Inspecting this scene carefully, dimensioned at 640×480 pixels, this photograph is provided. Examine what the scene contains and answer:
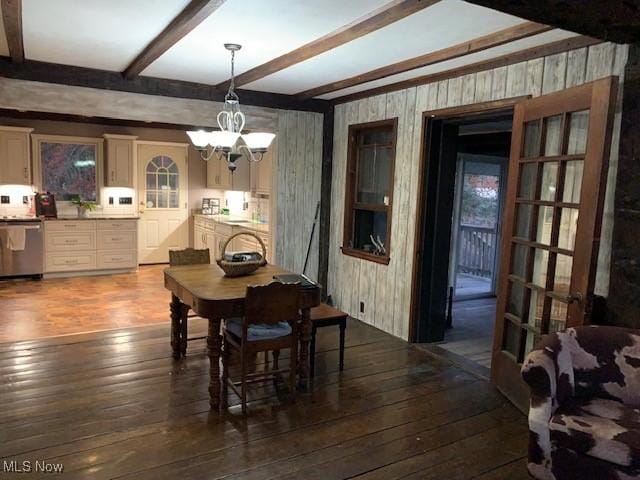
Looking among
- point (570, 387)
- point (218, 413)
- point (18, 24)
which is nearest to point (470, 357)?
point (570, 387)

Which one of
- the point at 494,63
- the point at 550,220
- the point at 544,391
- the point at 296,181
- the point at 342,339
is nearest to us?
the point at 544,391

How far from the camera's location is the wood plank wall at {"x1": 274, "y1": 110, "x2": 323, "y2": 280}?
535cm

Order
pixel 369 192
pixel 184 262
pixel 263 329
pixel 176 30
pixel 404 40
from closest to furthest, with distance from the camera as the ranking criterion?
pixel 176 30, pixel 404 40, pixel 263 329, pixel 184 262, pixel 369 192

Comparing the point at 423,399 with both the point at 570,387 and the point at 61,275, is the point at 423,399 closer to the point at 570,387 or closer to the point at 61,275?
the point at 570,387

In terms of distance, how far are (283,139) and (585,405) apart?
12.7ft

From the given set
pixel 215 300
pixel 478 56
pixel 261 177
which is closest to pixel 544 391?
pixel 215 300

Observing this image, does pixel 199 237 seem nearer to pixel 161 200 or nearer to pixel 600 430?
pixel 161 200

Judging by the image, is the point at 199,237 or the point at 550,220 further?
the point at 199,237

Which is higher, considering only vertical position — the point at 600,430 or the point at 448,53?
the point at 448,53

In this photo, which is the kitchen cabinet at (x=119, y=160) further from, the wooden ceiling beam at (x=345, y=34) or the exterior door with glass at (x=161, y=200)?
the wooden ceiling beam at (x=345, y=34)

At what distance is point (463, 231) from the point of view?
7363mm

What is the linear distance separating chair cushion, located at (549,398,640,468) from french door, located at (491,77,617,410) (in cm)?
49

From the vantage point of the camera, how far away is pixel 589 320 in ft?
8.82

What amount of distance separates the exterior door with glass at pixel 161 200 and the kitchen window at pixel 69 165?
2.35 ft
